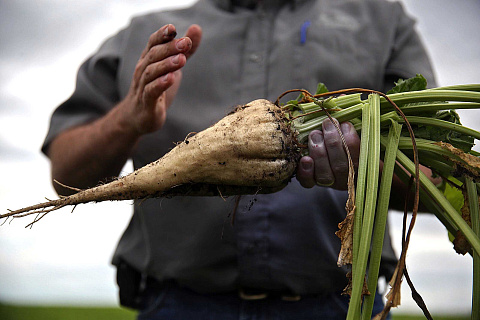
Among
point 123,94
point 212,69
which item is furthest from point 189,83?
point 123,94

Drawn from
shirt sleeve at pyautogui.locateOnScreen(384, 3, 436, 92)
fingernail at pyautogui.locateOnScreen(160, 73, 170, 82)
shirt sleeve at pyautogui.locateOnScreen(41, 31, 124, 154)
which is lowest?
shirt sleeve at pyautogui.locateOnScreen(41, 31, 124, 154)

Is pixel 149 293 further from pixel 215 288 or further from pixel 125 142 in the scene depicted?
pixel 125 142

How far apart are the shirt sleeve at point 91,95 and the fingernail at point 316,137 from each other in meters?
0.79

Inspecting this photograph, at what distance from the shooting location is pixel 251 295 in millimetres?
1136

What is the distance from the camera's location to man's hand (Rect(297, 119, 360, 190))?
2.67 ft

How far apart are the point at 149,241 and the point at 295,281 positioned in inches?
17.4

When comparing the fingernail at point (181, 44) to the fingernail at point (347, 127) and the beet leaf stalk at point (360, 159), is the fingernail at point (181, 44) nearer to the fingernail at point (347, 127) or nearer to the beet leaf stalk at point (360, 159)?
the beet leaf stalk at point (360, 159)

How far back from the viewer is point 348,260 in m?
0.72

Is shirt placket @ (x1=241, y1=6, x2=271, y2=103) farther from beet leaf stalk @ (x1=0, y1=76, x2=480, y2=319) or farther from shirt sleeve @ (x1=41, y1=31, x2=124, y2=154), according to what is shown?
shirt sleeve @ (x1=41, y1=31, x2=124, y2=154)

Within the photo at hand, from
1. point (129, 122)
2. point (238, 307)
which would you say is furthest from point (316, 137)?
point (238, 307)

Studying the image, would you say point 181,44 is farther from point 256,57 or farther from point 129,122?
point 256,57

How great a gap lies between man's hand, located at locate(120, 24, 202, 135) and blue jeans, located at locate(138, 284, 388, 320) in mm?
509

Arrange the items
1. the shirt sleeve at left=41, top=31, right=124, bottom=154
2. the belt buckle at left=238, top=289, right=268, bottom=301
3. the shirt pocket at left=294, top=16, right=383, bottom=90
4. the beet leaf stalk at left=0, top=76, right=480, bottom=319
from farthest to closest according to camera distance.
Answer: the shirt sleeve at left=41, top=31, right=124, bottom=154, the shirt pocket at left=294, top=16, right=383, bottom=90, the belt buckle at left=238, top=289, right=268, bottom=301, the beet leaf stalk at left=0, top=76, right=480, bottom=319

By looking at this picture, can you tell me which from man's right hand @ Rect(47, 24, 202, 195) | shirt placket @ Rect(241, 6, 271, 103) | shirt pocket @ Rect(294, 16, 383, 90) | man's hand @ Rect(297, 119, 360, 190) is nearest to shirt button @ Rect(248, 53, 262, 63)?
shirt placket @ Rect(241, 6, 271, 103)
